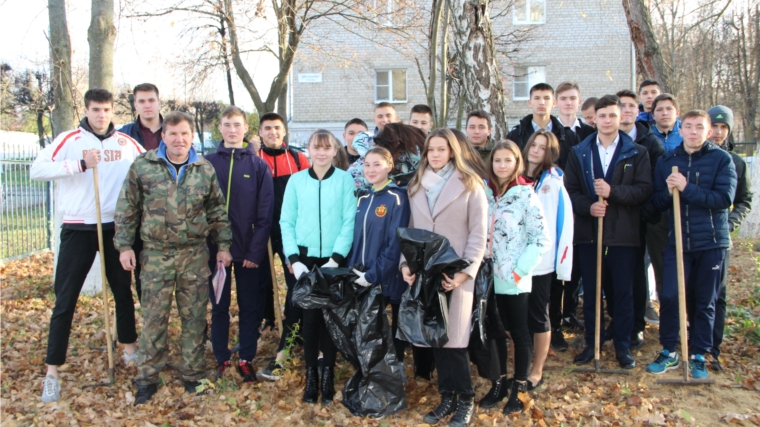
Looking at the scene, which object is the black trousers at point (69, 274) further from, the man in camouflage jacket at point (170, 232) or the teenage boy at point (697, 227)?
the teenage boy at point (697, 227)

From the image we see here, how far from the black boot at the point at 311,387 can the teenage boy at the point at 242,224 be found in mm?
561

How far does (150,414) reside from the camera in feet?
12.7

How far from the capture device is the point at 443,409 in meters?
3.66

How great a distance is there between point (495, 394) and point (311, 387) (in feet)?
4.37

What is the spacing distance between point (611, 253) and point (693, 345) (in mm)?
933

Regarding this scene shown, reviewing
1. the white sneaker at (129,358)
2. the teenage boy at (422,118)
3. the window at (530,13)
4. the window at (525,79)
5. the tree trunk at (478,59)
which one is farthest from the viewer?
the window at (525,79)

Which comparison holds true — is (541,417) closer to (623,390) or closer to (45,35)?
(623,390)

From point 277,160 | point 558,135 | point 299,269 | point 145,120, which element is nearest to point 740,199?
point 558,135

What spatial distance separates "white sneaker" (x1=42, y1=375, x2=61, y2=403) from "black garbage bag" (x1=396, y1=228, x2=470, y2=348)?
2.69 meters

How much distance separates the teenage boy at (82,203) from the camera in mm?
4176

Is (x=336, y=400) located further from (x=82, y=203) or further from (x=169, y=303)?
(x=82, y=203)

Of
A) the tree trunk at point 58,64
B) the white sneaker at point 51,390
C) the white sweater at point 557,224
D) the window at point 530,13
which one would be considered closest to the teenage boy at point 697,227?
the white sweater at point 557,224

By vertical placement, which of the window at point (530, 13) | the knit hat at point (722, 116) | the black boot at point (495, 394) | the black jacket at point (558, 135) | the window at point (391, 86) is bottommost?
the black boot at point (495, 394)

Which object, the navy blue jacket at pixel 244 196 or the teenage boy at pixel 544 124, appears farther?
the teenage boy at pixel 544 124
